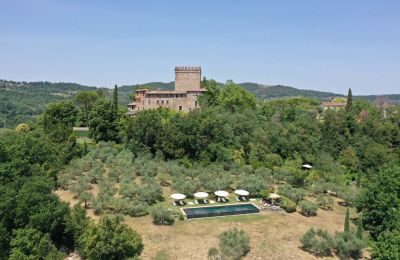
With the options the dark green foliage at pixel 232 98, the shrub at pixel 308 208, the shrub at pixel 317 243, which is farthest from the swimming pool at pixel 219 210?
the dark green foliage at pixel 232 98

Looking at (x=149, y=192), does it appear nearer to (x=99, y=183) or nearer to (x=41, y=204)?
(x=99, y=183)

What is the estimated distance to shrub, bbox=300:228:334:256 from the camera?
2609cm

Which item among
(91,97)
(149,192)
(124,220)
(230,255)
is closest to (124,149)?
(149,192)

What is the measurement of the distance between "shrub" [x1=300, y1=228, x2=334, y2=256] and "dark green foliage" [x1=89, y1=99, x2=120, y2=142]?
3561 cm

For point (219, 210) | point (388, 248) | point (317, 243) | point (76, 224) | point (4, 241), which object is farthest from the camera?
point (219, 210)

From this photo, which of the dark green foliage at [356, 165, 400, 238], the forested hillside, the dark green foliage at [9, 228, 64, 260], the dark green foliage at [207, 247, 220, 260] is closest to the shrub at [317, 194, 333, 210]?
the forested hillside

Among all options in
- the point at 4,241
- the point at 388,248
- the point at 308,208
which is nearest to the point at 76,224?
the point at 4,241

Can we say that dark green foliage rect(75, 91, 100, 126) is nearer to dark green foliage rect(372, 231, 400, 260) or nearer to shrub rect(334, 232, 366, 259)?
shrub rect(334, 232, 366, 259)

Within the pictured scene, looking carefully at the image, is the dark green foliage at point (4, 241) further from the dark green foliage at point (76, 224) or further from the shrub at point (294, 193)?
the shrub at point (294, 193)

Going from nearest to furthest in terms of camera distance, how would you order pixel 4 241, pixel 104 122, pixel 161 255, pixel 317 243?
pixel 4 241
pixel 161 255
pixel 317 243
pixel 104 122

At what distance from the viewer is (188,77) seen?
75000 mm

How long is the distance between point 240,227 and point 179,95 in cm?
4513

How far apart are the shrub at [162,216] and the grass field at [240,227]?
1.71 feet

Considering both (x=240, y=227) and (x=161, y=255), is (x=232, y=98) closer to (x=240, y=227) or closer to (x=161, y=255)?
(x=240, y=227)
